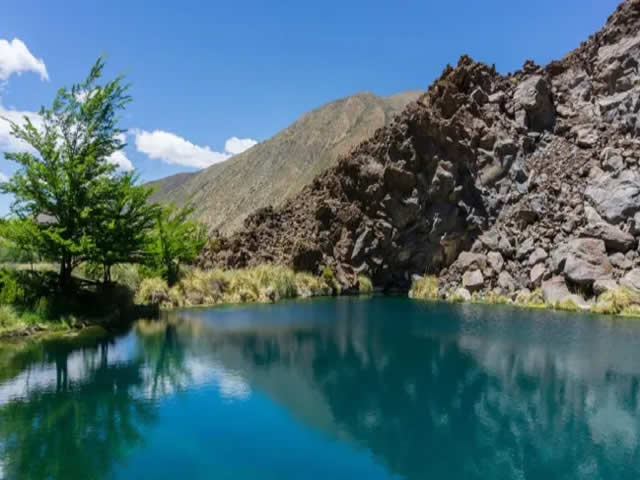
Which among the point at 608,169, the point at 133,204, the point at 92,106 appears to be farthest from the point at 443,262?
the point at 92,106

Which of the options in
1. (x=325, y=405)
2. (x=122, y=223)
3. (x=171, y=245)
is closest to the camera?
(x=325, y=405)

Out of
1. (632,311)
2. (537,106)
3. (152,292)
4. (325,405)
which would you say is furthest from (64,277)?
(537,106)

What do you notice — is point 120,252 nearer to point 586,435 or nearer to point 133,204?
point 133,204

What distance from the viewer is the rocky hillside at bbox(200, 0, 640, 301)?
108 feet

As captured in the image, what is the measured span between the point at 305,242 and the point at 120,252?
19.3 metres

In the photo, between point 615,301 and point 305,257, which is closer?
point 615,301

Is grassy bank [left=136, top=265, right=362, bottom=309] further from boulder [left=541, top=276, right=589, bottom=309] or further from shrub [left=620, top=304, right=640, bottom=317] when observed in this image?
shrub [left=620, top=304, right=640, bottom=317]

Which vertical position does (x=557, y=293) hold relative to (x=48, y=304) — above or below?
below

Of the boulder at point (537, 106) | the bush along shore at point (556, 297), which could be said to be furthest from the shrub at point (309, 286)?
the boulder at point (537, 106)

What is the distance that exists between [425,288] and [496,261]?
5.62 m

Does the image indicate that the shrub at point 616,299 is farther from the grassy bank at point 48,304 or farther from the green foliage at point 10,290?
the green foliage at point 10,290

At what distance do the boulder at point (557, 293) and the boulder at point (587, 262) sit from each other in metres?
0.68

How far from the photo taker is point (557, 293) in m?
27.1

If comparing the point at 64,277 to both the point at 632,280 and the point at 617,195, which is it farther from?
the point at 617,195
